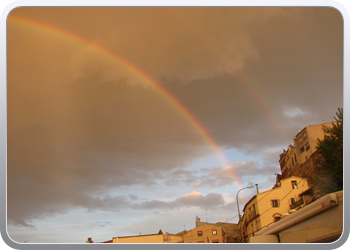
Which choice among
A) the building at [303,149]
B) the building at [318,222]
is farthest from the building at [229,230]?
the building at [318,222]

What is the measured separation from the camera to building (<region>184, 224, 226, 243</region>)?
4181 cm

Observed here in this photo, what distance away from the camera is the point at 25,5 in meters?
4.30

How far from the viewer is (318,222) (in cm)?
449

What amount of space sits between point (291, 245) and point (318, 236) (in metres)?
A: 0.73

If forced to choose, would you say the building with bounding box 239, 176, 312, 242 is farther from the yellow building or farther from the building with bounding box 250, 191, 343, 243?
the building with bounding box 250, 191, 343, 243

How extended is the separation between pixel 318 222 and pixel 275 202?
107 ft

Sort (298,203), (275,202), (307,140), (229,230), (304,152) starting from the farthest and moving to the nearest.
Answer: (229,230)
(275,202)
(304,152)
(307,140)
(298,203)

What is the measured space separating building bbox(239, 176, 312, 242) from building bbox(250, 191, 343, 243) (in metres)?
29.3

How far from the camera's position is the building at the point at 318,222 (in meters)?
4.07

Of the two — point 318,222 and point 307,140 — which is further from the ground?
point 307,140

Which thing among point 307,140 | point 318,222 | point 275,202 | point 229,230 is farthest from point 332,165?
point 229,230

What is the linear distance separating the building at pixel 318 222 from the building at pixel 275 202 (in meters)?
29.3

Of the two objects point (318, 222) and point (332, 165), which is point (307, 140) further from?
point (318, 222)
